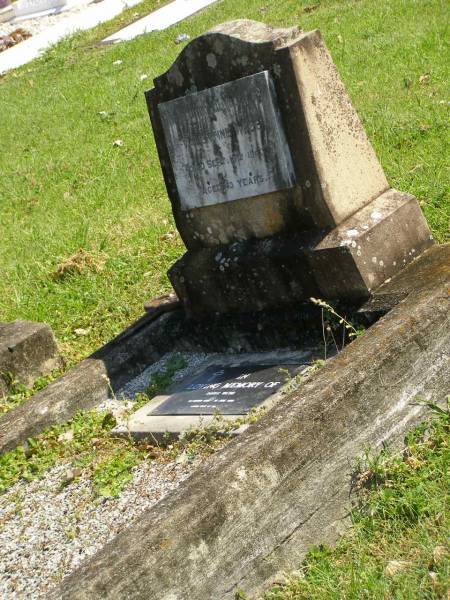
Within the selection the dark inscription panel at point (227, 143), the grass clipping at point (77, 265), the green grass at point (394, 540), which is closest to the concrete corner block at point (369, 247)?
the dark inscription panel at point (227, 143)

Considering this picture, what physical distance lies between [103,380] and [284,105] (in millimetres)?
1875

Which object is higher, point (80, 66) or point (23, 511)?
point (80, 66)

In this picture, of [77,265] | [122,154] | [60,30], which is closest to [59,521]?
[77,265]

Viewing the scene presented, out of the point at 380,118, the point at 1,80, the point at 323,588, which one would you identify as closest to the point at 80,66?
the point at 1,80

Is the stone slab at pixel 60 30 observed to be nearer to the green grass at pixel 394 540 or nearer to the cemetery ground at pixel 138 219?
the cemetery ground at pixel 138 219

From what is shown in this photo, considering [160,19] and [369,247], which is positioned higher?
[160,19]

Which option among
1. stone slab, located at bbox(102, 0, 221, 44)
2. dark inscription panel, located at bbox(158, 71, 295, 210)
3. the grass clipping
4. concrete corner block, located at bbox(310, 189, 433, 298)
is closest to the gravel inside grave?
concrete corner block, located at bbox(310, 189, 433, 298)

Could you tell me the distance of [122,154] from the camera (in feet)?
34.6

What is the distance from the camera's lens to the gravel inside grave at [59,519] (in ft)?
12.8

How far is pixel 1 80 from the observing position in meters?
18.2

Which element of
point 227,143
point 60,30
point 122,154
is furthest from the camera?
point 60,30

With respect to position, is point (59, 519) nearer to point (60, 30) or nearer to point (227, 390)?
point (227, 390)

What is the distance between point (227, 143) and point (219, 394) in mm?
1375

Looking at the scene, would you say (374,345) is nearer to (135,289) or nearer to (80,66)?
(135,289)
